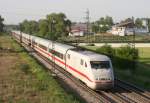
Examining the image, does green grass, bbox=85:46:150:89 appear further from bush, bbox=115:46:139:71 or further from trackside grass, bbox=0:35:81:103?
trackside grass, bbox=0:35:81:103

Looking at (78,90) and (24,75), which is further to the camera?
(24,75)

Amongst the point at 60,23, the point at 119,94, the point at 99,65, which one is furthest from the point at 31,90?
the point at 60,23

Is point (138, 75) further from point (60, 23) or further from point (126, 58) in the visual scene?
point (60, 23)

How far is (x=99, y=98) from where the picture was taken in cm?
A: 2356

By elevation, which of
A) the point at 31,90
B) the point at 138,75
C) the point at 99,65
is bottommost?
the point at 138,75

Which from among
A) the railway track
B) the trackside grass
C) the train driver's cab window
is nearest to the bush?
the railway track

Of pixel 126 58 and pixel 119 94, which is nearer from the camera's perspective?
pixel 119 94

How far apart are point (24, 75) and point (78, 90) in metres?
9.22

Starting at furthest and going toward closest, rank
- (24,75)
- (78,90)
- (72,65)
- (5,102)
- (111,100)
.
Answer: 1. (24,75)
2. (72,65)
3. (78,90)
4. (111,100)
5. (5,102)

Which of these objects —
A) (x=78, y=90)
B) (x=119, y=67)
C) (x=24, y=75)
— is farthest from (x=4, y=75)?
(x=119, y=67)

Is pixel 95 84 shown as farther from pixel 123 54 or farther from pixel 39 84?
pixel 123 54

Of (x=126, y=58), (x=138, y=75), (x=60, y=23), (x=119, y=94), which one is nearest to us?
(x=119, y=94)

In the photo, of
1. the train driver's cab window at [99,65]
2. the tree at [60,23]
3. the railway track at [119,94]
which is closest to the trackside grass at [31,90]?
the railway track at [119,94]

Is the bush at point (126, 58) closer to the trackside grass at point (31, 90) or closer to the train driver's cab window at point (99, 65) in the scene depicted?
the trackside grass at point (31, 90)
